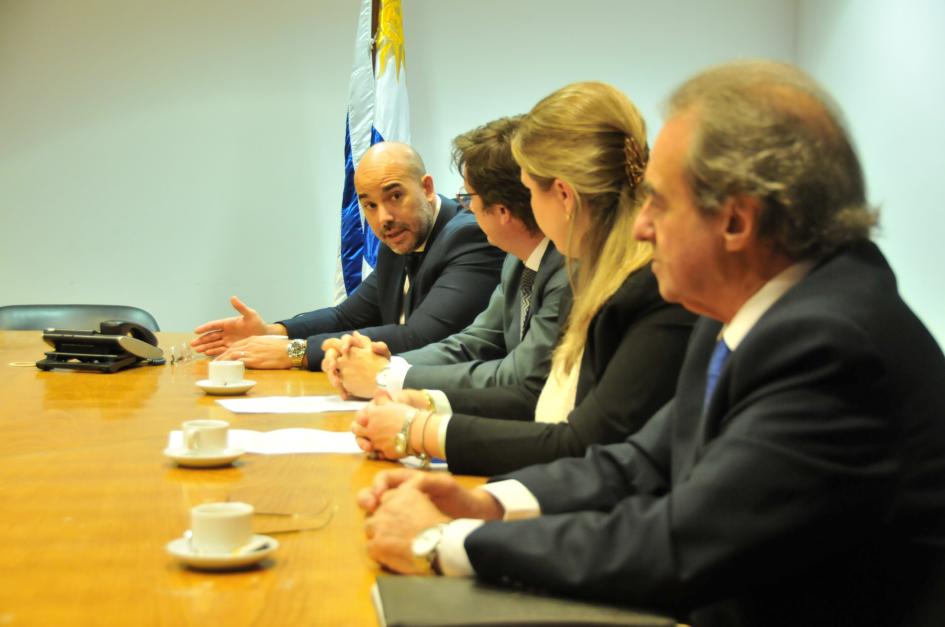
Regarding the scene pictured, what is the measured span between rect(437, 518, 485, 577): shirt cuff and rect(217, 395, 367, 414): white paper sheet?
4.17ft

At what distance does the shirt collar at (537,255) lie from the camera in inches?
101

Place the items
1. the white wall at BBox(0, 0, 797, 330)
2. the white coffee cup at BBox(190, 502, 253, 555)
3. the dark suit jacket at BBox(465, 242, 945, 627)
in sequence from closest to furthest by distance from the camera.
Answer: the dark suit jacket at BBox(465, 242, 945, 627)
the white coffee cup at BBox(190, 502, 253, 555)
the white wall at BBox(0, 0, 797, 330)

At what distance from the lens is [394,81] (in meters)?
5.32

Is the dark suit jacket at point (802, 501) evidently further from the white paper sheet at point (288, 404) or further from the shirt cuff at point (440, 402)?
the white paper sheet at point (288, 404)

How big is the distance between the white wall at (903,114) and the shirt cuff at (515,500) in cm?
313

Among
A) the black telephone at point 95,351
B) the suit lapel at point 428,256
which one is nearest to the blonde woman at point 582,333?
the black telephone at point 95,351

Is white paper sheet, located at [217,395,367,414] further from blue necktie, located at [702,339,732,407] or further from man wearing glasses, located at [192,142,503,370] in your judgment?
blue necktie, located at [702,339,732,407]

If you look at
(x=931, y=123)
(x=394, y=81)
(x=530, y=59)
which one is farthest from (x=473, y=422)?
(x=530, y=59)

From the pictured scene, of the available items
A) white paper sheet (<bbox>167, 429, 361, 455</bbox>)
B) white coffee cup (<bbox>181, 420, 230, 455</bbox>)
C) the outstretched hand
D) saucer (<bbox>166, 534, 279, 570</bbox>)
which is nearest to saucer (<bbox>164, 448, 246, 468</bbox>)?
white coffee cup (<bbox>181, 420, 230, 455</bbox>)

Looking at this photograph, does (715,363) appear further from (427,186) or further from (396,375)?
(427,186)

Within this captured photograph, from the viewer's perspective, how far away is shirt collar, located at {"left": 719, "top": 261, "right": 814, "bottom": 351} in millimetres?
1152

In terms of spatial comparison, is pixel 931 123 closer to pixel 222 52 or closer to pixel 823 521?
pixel 222 52

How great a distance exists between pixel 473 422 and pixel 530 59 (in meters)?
4.14

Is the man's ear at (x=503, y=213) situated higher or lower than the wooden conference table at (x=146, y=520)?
higher
